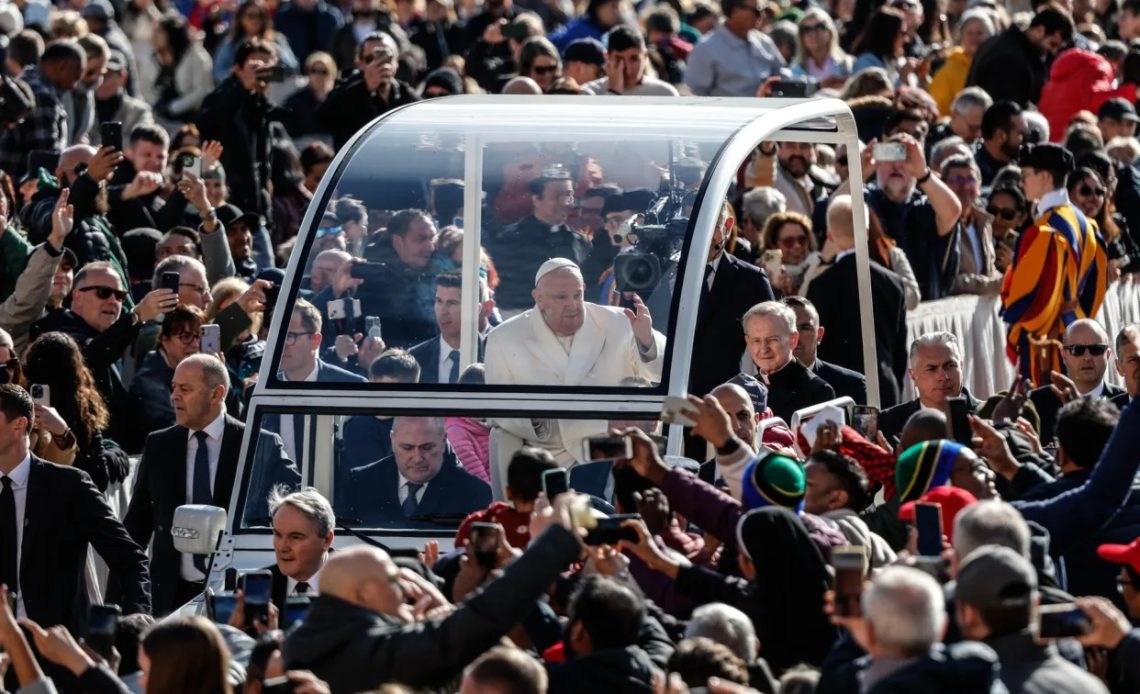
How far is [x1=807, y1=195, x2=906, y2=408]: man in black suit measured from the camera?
1316 cm

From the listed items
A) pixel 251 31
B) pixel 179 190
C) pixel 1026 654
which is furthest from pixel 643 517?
pixel 251 31

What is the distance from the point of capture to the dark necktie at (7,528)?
10.0 m

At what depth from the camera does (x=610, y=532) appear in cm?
768

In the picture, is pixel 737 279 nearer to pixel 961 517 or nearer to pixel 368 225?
pixel 368 225

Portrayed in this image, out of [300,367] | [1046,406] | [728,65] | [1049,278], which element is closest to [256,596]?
[300,367]

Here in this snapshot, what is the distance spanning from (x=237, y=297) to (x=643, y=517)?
4.74 metres

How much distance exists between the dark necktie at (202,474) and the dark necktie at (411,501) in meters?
1.39

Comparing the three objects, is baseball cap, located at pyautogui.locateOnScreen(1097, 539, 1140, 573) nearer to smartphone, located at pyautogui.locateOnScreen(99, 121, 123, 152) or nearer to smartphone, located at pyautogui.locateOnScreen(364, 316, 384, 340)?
smartphone, located at pyautogui.locateOnScreen(364, 316, 384, 340)

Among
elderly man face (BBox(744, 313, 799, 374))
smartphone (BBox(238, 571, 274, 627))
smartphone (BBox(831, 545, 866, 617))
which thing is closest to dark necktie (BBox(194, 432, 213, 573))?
elderly man face (BBox(744, 313, 799, 374))

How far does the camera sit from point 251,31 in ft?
65.5

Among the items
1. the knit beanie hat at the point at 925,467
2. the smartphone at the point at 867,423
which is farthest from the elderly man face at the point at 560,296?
the knit beanie hat at the point at 925,467

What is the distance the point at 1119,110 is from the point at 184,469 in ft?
32.1

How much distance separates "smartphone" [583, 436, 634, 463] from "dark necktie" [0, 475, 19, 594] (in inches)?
118

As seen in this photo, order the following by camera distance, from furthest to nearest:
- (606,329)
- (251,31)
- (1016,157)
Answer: (251,31), (1016,157), (606,329)
